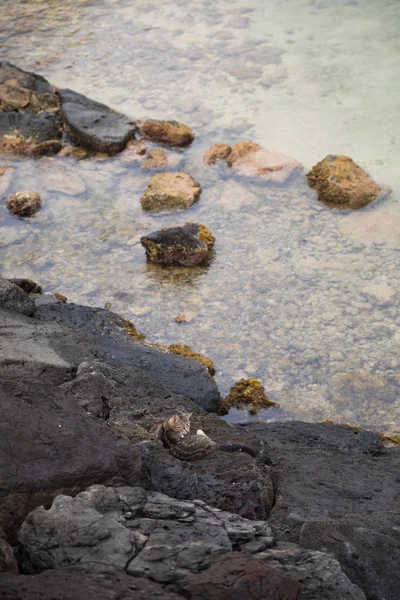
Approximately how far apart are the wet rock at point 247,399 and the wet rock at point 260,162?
3.55 metres

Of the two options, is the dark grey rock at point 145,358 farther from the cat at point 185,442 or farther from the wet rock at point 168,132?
the wet rock at point 168,132

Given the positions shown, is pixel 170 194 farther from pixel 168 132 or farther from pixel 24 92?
pixel 24 92

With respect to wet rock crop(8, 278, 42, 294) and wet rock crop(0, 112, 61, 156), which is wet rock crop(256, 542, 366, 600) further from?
wet rock crop(0, 112, 61, 156)

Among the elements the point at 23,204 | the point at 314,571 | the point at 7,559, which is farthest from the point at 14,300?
the point at 314,571

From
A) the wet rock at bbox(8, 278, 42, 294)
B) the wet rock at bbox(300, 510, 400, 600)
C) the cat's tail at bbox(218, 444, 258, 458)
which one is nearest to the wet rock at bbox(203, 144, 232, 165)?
the wet rock at bbox(8, 278, 42, 294)

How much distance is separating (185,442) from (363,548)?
4.02 ft

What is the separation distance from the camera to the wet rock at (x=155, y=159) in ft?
32.9

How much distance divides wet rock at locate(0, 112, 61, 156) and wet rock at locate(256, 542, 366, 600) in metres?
7.98

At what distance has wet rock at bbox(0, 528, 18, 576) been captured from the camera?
9.71 ft

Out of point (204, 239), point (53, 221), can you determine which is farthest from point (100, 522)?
point (53, 221)

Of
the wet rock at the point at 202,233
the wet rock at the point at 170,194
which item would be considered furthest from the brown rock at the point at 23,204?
the wet rock at the point at 202,233

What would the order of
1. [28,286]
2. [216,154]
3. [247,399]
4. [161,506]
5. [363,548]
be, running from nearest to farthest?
1. [161,506]
2. [363,548]
3. [247,399]
4. [28,286]
5. [216,154]

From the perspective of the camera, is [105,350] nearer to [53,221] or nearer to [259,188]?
[53,221]

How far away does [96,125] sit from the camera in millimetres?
10609
